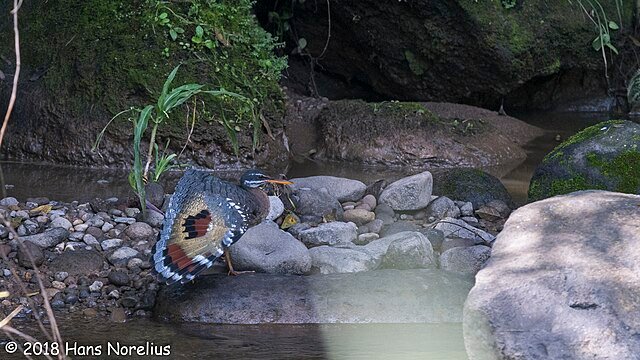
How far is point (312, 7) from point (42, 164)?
12.4ft

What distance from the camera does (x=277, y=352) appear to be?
4262mm

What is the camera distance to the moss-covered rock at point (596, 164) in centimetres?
582

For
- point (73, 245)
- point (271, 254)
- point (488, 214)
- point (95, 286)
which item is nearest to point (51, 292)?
point (95, 286)

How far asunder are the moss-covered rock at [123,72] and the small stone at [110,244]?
204 cm

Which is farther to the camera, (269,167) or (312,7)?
(312,7)

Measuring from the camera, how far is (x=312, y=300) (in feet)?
15.6

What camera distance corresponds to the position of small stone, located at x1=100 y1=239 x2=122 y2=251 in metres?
5.46

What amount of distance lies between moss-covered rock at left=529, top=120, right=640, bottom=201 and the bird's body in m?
1.98

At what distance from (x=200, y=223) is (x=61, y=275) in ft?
3.10

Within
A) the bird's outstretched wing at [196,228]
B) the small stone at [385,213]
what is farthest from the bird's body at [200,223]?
the small stone at [385,213]

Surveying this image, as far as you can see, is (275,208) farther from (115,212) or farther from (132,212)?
(115,212)

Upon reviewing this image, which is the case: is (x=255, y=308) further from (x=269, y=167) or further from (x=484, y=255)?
(x=269, y=167)

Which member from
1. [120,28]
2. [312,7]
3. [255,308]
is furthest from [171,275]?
[312,7]

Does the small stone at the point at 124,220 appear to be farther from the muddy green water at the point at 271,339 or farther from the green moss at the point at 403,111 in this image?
the green moss at the point at 403,111
